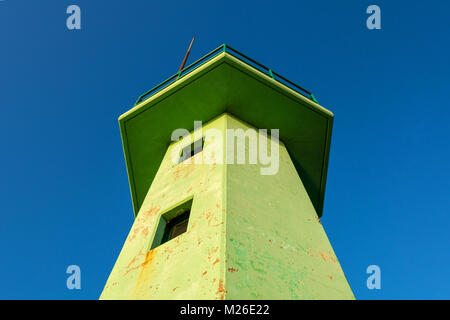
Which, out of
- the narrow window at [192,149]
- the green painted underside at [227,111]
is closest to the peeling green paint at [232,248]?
the narrow window at [192,149]

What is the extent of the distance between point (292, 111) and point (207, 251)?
6.34 metres

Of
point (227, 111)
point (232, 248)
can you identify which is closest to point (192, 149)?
point (227, 111)

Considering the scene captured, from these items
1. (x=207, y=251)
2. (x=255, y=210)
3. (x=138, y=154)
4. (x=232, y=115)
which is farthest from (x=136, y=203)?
(x=207, y=251)

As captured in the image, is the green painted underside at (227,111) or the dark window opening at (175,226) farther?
the green painted underside at (227,111)

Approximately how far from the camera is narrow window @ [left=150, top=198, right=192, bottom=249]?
6.52 meters

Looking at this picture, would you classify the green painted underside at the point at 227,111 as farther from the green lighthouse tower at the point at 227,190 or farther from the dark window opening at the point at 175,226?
the dark window opening at the point at 175,226

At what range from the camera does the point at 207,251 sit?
483 centimetres

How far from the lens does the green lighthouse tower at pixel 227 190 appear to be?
15.6 feet
